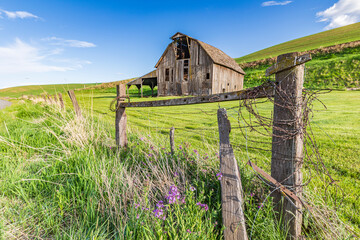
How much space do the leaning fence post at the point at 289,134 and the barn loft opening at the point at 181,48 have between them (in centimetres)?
2202

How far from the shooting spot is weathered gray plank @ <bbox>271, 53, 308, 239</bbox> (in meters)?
1.92

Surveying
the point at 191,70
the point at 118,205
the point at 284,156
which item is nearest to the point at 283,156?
the point at 284,156

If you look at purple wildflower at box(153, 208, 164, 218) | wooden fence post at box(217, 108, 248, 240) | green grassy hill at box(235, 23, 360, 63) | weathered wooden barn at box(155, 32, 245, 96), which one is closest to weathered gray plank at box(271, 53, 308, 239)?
wooden fence post at box(217, 108, 248, 240)

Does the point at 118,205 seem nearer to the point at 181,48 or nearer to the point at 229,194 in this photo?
the point at 229,194

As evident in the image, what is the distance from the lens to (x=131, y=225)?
1943 mm

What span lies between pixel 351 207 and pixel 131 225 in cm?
277

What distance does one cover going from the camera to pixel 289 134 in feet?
6.44

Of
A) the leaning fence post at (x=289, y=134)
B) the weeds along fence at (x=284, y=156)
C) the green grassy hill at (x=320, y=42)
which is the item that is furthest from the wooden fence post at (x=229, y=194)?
the green grassy hill at (x=320, y=42)

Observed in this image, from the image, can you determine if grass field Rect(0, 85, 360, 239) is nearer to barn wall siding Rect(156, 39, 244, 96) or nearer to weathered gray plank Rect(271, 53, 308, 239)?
weathered gray plank Rect(271, 53, 308, 239)

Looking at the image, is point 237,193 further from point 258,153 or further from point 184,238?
point 258,153

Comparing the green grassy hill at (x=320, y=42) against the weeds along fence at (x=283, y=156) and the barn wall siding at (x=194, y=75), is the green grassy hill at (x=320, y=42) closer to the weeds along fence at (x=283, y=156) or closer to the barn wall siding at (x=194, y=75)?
the barn wall siding at (x=194, y=75)

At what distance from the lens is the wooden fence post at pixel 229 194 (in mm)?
1867

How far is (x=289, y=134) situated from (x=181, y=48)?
22.9 meters

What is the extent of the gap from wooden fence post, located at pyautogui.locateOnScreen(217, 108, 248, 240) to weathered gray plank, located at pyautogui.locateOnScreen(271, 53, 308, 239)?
48 cm
